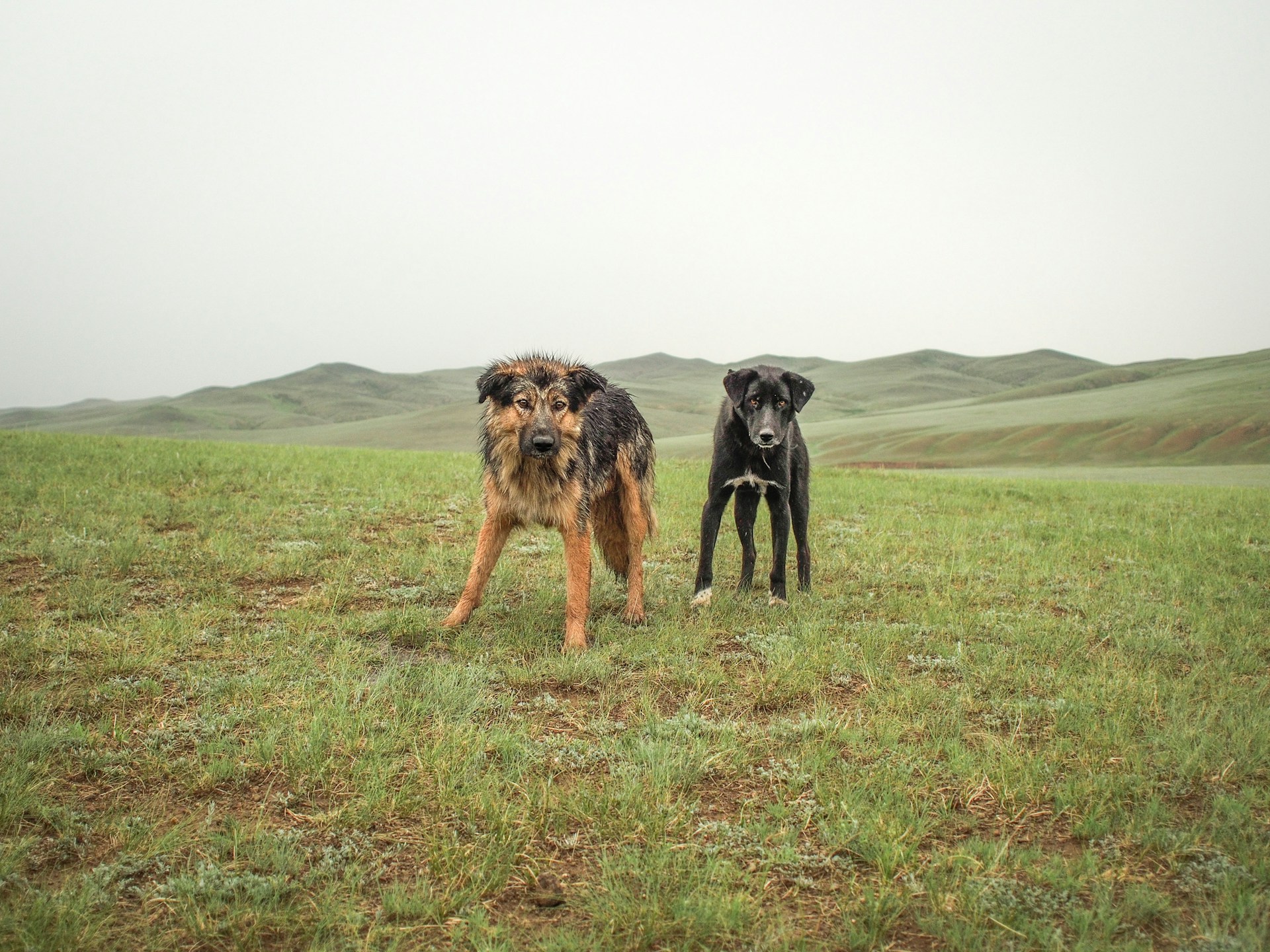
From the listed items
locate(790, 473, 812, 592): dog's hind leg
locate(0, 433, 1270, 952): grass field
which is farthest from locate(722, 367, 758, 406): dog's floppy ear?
locate(0, 433, 1270, 952): grass field

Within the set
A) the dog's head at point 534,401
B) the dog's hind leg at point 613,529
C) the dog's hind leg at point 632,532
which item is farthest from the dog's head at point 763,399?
the dog's head at point 534,401

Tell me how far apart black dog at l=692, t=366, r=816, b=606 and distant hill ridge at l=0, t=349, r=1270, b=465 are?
1018 millimetres

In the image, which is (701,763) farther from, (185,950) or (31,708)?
(31,708)

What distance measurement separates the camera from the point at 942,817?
3.42 metres

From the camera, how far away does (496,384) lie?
229 inches

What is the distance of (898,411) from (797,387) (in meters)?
75.9

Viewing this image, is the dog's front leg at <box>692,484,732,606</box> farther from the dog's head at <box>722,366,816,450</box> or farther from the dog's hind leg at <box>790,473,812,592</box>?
the dog's hind leg at <box>790,473,812,592</box>

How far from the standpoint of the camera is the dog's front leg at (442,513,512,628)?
621 centimetres

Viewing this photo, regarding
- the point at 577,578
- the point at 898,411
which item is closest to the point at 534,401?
the point at 577,578

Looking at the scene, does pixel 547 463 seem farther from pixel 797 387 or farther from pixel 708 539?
pixel 797 387

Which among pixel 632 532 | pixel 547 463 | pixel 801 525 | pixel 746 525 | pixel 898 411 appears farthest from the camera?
pixel 898 411

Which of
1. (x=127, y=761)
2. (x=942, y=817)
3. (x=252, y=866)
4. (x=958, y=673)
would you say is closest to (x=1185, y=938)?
(x=942, y=817)

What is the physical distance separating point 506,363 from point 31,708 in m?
3.74

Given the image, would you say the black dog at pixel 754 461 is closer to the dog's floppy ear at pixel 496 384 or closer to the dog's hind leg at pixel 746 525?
the dog's hind leg at pixel 746 525
